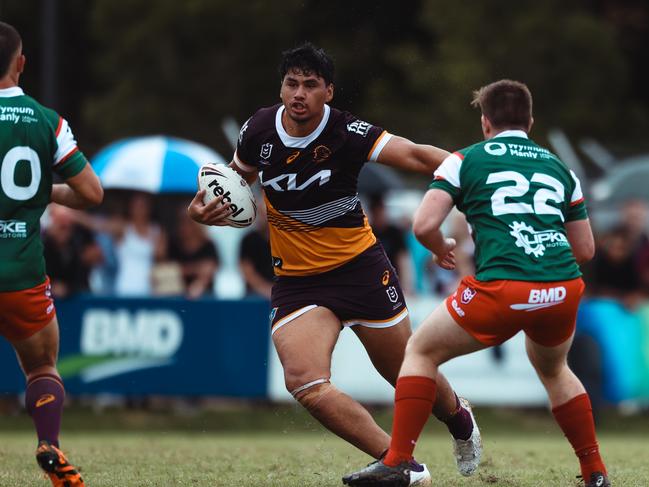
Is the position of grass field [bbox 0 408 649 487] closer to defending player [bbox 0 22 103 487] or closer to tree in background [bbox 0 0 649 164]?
defending player [bbox 0 22 103 487]

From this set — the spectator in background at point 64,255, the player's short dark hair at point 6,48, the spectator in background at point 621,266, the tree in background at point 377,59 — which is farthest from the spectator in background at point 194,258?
the tree in background at point 377,59

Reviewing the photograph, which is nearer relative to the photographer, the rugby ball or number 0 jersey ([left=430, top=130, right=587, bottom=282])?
number 0 jersey ([left=430, top=130, right=587, bottom=282])

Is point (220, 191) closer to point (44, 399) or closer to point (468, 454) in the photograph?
point (44, 399)

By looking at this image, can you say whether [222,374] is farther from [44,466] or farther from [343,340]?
[44,466]

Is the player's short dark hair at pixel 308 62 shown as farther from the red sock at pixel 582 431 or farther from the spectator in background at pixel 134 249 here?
the spectator in background at pixel 134 249

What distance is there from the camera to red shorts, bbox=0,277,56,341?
21.0 feet

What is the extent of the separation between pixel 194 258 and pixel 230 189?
20.2 ft

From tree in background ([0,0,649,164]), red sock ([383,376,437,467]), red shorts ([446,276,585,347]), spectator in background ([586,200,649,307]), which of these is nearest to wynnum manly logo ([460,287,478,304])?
red shorts ([446,276,585,347])

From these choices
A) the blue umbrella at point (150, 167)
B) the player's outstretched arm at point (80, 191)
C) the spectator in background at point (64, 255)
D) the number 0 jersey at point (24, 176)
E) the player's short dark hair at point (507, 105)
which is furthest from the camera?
the blue umbrella at point (150, 167)

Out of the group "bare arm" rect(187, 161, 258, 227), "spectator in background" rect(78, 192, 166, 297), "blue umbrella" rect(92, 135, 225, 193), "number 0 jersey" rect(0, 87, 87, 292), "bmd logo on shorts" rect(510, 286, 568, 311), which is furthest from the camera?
"blue umbrella" rect(92, 135, 225, 193)

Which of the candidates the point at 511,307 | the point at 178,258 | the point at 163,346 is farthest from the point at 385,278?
the point at 178,258

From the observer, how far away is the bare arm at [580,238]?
21.7 feet

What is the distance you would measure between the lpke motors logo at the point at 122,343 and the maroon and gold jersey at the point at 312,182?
18.7 ft

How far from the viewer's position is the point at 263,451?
32.2 ft
